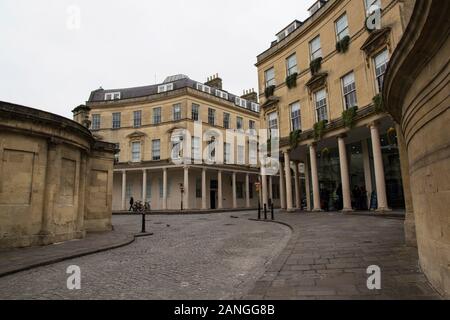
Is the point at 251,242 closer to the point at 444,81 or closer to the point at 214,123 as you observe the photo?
the point at 444,81

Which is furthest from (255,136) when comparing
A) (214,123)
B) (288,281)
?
(288,281)

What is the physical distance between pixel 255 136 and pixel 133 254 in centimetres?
3615

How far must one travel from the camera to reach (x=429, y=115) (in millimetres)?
3756

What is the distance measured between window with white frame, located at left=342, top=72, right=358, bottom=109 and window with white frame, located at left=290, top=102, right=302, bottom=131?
412cm

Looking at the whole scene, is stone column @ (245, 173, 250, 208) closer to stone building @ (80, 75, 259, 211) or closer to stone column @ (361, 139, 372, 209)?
stone building @ (80, 75, 259, 211)

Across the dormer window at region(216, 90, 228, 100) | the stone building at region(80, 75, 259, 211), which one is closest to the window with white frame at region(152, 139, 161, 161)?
the stone building at region(80, 75, 259, 211)

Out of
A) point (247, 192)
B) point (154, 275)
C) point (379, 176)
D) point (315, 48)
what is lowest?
point (154, 275)

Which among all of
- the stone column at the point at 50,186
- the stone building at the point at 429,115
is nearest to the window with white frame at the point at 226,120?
the stone column at the point at 50,186

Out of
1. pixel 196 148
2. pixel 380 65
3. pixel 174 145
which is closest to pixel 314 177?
pixel 380 65

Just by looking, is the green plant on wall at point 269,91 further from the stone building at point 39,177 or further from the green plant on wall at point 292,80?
the stone building at point 39,177

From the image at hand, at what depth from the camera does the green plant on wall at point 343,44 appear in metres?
17.6

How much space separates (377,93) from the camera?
15391mm

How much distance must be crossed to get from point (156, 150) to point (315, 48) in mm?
22640

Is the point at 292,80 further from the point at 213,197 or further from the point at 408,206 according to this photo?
the point at 213,197
